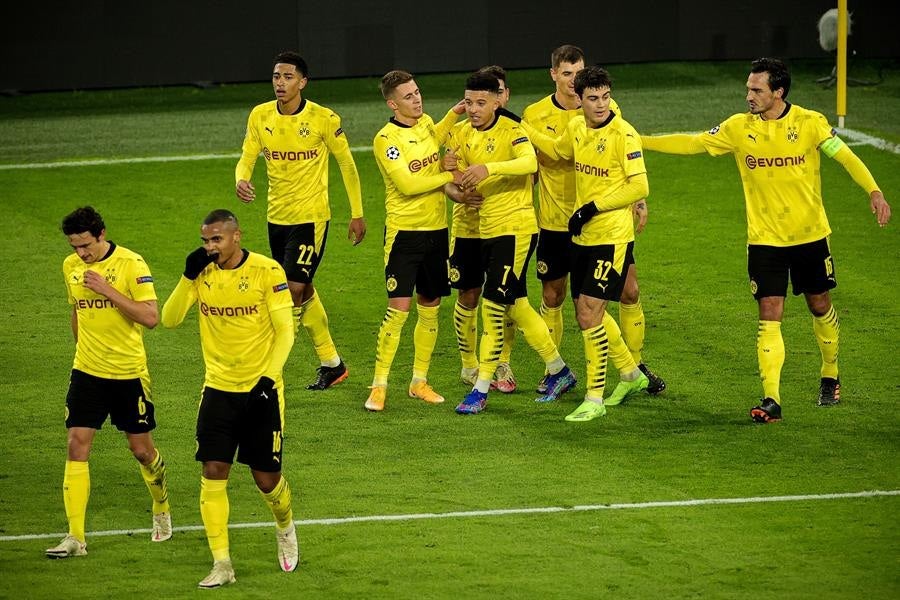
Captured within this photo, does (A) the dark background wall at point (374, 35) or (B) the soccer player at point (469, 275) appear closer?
(B) the soccer player at point (469, 275)

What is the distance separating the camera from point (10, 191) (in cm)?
1964

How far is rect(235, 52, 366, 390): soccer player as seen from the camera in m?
12.1

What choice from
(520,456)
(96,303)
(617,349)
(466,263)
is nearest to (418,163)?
(466,263)

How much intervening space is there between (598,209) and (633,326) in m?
1.40

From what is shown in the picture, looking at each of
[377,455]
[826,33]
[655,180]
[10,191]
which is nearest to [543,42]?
[826,33]

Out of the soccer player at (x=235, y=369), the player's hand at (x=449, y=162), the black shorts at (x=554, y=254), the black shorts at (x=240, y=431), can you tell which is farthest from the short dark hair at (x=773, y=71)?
the black shorts at (x=240, y=431)

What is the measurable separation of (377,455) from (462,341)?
6.01ft

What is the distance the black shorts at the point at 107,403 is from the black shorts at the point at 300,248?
10.8 ft

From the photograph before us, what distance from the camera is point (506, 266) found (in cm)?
1117

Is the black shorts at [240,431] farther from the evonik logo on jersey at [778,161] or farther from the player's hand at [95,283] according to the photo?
the evonik logo on jersey at [778,161]

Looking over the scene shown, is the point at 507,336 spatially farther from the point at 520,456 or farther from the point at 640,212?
the point at 520,456

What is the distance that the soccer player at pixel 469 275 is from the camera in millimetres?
11203

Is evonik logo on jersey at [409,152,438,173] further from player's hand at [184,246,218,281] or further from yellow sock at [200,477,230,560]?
yellow sock at [200,477,230,560]

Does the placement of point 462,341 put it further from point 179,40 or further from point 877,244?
point 179,40
